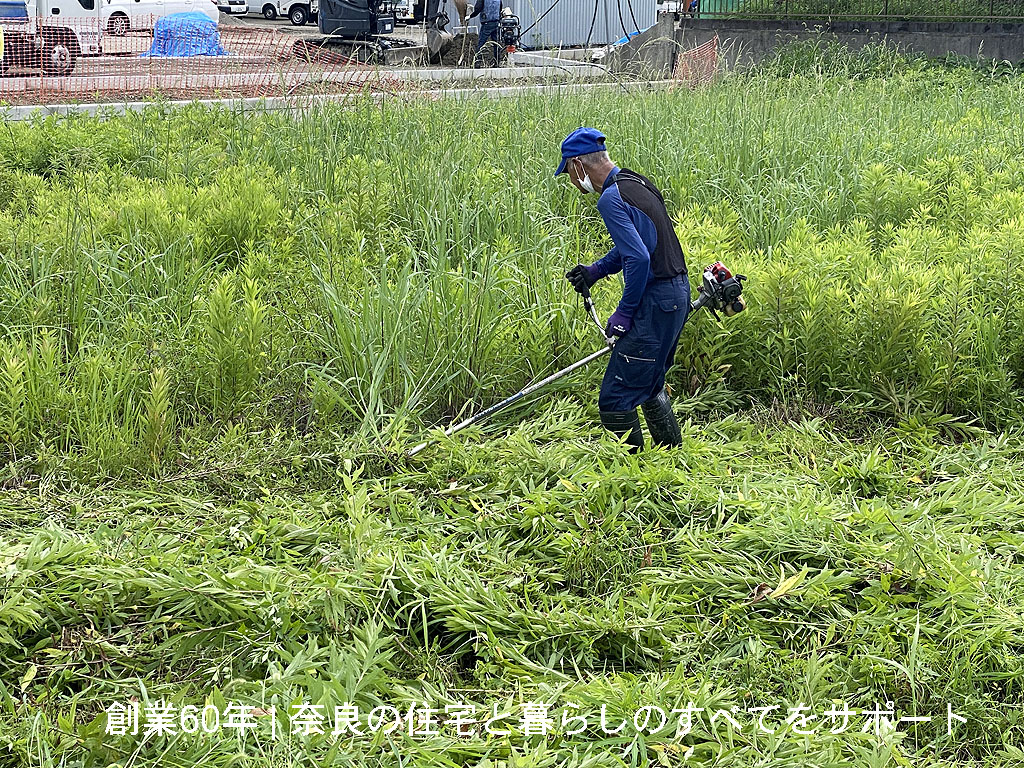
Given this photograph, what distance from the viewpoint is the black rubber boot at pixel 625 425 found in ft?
13.9

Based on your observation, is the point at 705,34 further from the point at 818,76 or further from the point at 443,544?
the point at 443,544

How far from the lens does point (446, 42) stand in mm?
18734

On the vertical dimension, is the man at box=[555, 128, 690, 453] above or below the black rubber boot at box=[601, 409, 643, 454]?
above

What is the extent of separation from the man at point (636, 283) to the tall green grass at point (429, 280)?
0.69m

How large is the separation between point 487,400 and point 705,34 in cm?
1463

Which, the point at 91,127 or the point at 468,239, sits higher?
the point at 91,127

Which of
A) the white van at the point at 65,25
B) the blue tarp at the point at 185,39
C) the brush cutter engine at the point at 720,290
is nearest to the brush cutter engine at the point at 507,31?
the blue tarp at the point at 185,39

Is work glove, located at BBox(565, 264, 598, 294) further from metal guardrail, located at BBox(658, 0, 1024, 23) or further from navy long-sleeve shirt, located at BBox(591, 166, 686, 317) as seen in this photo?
metal guardrail, located at BBox(658, 0, 1024, 23)

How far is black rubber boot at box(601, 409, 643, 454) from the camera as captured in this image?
423 centimetres

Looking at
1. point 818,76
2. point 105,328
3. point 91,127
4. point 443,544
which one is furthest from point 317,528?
point 818,76

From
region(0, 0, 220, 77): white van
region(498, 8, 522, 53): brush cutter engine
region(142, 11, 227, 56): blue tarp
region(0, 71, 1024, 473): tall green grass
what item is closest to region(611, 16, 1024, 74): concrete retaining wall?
region(498, 8, 522, 53): brush cutter engine

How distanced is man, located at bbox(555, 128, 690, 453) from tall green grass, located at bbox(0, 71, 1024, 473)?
685 mm

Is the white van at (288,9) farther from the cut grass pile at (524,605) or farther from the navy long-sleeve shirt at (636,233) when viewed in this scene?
the cut grass pile at (524,605)

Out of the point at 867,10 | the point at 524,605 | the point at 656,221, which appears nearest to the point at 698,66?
the point at 867,10
